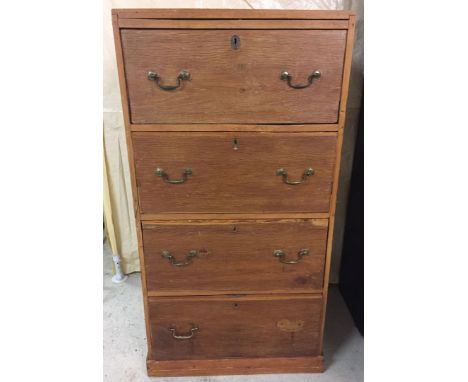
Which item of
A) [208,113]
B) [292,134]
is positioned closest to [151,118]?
[208,113]

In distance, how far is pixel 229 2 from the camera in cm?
130

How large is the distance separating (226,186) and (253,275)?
1.04 ft

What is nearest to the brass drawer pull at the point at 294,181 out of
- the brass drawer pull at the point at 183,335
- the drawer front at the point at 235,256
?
the drawer front at the point at 235,256

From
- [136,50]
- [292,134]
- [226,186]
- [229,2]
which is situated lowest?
[226,186]

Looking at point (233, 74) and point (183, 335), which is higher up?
point (233, 74)

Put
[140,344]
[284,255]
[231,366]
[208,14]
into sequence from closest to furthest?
[208,14] → [284,255] → [231,366] → [140,344]

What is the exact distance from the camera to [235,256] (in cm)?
109

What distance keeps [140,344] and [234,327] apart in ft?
1.41

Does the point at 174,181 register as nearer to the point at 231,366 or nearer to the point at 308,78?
the point at 308,78

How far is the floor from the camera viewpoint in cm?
122

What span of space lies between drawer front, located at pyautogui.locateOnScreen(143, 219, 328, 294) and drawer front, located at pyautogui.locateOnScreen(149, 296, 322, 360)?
0.05 meters

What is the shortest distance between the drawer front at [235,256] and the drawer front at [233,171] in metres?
0.06

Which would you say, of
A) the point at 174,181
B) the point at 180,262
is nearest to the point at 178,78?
the point at 174,181

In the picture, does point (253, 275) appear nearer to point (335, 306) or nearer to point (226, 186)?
point (226, 186)
